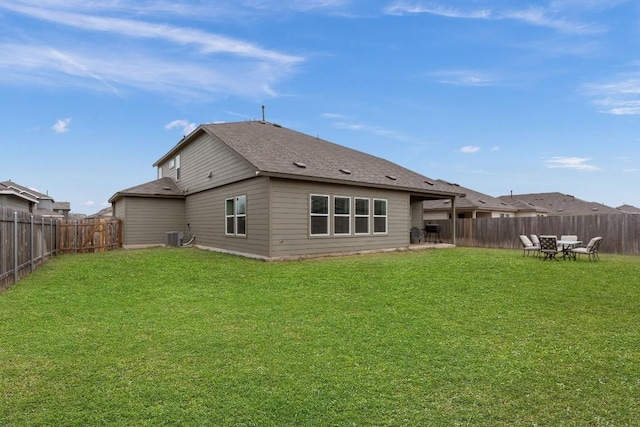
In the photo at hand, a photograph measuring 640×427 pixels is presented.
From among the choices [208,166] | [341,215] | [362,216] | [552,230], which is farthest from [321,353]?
[552,230]

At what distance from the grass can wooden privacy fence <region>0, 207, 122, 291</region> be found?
931 millimetres

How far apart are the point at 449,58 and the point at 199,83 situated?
11.3 m

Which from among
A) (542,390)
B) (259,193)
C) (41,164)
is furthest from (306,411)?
(41,164)

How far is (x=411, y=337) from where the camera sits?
500 cm

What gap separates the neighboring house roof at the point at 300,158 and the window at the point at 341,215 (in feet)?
2.55

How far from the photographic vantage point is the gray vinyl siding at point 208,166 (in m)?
14.2

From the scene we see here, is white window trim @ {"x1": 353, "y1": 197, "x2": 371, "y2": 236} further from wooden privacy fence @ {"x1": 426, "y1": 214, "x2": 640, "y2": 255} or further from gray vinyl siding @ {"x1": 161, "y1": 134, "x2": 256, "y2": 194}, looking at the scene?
wooden privacy fence @ {"x1": 426, "y1": 214, "x2": 640, "y2": 255}

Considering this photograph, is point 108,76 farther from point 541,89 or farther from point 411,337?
point 541,89

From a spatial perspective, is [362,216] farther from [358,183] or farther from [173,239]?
[173,239]

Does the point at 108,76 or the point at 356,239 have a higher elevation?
the point at 108,76

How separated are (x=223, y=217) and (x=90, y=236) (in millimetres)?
6847

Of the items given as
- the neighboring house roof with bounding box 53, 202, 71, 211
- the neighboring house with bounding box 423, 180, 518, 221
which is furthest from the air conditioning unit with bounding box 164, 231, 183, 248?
the neighboring house roof with bounding box 53, 202, 71, 211

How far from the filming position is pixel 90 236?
56.3ft

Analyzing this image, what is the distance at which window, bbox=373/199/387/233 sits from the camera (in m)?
15.8
